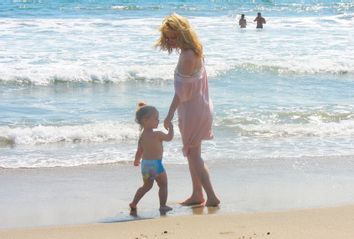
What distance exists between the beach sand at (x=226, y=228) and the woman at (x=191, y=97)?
624 mm

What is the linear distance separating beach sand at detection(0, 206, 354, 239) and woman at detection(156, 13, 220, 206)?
62 cm

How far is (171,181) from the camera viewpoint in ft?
22.5

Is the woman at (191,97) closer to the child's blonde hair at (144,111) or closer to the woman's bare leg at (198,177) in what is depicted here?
the woman's bare leg at (198,177)

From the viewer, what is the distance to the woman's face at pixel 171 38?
19.0 feet

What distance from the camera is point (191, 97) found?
19.4 feet

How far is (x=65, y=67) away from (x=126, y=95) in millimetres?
3234

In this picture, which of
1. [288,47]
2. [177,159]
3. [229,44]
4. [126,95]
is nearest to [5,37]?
[229,44]

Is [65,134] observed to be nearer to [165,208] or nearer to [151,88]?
[165,208]

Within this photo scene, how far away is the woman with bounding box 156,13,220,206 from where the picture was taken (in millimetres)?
5777

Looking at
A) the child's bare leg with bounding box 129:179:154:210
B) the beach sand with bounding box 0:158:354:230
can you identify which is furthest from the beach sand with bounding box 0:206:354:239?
→ the child's bare leg with bounding box 129:179:154:210

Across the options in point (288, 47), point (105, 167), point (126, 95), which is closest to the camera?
point (105, 167)

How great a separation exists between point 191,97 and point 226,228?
49.7 inches

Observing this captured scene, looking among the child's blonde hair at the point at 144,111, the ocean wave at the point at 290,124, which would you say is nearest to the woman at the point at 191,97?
the child's blonde hair at the point at 144,111

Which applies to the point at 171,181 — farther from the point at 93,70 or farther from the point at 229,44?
the point at 229,44
